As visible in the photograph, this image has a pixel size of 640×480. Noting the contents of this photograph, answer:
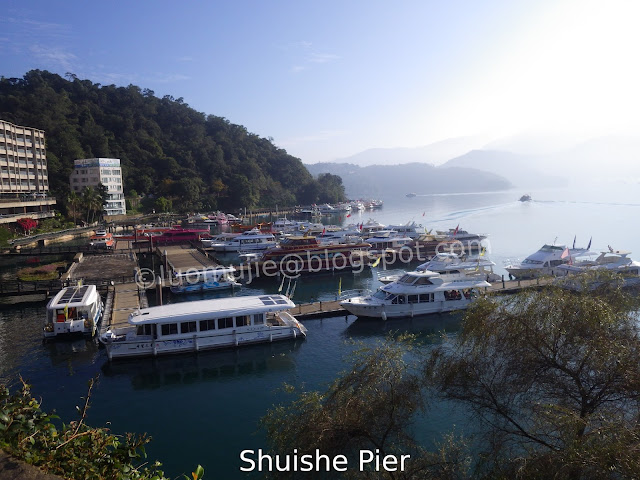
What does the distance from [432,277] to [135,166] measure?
332ft

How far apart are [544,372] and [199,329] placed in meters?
19.6

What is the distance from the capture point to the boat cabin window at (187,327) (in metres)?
25.4

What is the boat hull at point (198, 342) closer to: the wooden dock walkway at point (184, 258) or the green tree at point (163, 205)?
the wooden dock walkway at point (184, 258)

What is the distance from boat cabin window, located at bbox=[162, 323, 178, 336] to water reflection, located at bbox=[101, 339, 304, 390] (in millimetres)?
1375

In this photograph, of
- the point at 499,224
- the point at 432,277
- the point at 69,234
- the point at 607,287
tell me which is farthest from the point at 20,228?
the point at 499,224

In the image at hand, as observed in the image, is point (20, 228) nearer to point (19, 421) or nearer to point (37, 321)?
point (37, 321)

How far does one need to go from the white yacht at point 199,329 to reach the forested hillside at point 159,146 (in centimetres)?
7120

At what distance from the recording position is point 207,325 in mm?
25906

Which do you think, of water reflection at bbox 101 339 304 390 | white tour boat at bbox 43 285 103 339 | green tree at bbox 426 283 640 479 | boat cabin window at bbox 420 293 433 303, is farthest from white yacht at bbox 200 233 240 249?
green tree at bbox 426 283 640 479

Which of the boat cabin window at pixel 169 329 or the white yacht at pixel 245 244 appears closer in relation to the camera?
the boat cabin window at pixel 169 329

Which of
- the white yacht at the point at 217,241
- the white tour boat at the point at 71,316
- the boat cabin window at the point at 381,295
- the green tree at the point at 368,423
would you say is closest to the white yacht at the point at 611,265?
the boat cabin window at the point at 381,295

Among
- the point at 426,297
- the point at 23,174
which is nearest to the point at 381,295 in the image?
the point at 426,297

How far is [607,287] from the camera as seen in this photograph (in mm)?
13508

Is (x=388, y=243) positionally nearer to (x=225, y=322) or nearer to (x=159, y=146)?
(x=225, y=322)
